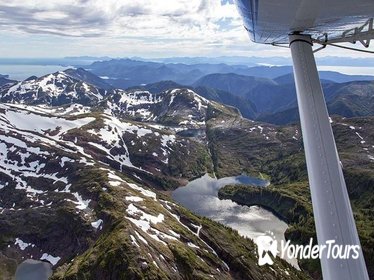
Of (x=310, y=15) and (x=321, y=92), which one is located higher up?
(x=310, y=15)

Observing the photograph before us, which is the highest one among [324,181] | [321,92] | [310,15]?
[310,15]

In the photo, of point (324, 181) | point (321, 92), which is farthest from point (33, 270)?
point (324, 181)

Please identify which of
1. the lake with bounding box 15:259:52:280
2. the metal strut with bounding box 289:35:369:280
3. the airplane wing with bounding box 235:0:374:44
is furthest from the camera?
the lake with bounding box 15:259:52:280

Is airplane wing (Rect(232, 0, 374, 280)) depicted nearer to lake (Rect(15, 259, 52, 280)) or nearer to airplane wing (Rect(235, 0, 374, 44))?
airplane wing (Rect(235, 0, 374, 44))

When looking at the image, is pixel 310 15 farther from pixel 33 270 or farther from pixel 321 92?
pixel 33 270

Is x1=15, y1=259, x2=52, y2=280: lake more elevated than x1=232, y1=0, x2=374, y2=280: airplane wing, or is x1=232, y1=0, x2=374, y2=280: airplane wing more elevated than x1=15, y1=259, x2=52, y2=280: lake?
x1=232, y1=0, x2=374, y2=280: airplane wing

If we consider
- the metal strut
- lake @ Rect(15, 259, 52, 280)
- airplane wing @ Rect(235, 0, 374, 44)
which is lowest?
lake @ Rect(15, 259, 52, 280)

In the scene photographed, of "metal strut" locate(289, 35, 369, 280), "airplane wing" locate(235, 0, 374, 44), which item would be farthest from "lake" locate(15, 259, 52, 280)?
"metal strut" locate(289, 35, 369, 280)

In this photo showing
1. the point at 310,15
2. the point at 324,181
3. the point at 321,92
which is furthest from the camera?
the point at 310,15

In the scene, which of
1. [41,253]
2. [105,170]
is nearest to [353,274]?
[41,253]

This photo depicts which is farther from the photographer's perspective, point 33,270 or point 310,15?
point 33,270
